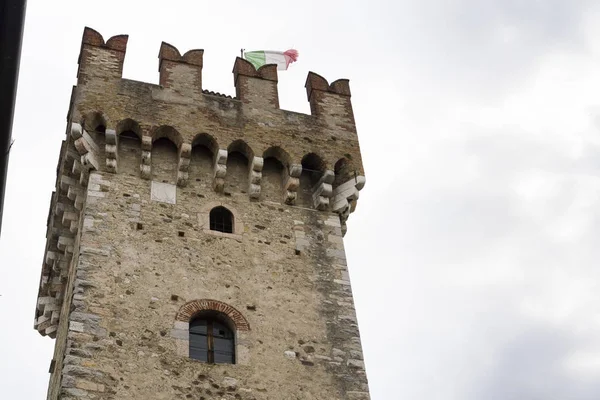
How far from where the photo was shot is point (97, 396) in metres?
10.8

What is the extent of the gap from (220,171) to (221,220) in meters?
0.90

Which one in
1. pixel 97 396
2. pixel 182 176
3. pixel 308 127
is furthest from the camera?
pixel 308 127

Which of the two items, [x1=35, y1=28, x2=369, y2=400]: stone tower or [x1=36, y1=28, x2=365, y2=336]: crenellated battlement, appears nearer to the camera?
[x1=35, y1=28, x2=369, y2=400]: stone tower

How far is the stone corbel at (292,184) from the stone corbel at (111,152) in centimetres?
302

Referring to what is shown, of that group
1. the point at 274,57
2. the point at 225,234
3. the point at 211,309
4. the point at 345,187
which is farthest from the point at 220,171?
the point at 274,57

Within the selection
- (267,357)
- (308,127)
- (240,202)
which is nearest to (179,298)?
(267,357)

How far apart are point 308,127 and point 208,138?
212cm

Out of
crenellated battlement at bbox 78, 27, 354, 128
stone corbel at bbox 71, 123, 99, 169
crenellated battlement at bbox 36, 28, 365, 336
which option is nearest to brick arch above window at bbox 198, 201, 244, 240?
crenellated battlement at bbox 36, 28, 365, 336

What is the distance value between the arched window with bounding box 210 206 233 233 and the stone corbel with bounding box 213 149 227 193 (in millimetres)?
424

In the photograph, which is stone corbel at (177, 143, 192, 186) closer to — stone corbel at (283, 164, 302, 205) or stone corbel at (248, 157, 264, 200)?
stone corbel at (248, 157, 264, 200)

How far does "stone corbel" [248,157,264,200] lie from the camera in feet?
47.2

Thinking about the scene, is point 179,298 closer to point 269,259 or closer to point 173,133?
point 269,259

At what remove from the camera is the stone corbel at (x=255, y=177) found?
14375 millimetres

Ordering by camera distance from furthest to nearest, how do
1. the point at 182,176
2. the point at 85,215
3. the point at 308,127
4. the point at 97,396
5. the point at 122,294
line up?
the point at 308,127
the point at 182,176
the point at 85,215
the point at 122,294
the point at 97,396
